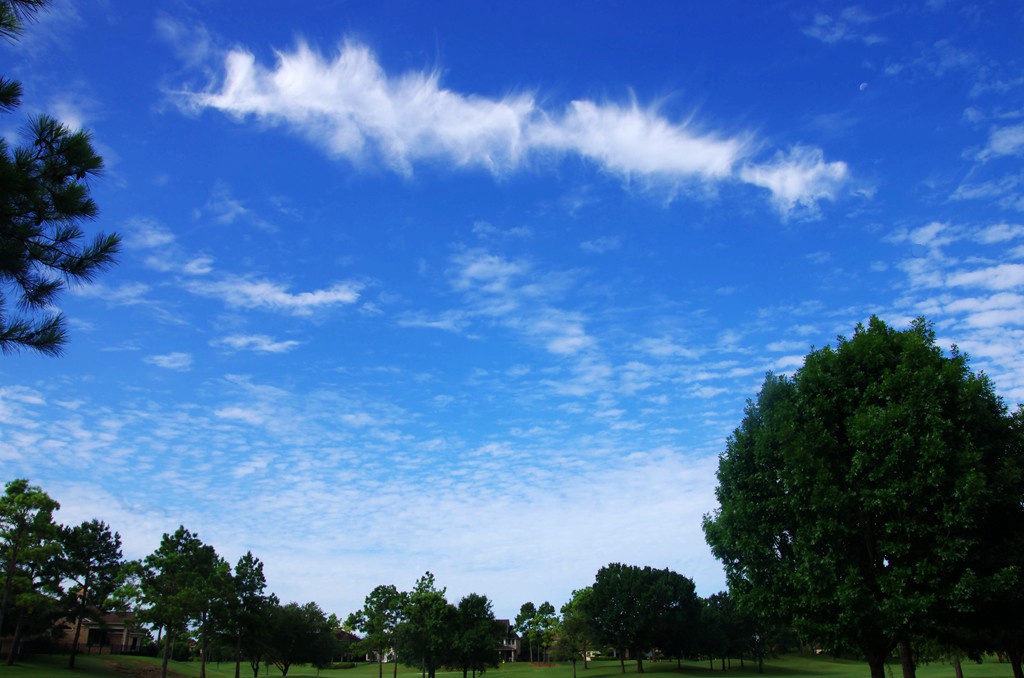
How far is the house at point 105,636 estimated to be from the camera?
86.4 meters

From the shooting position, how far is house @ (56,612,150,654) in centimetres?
8644

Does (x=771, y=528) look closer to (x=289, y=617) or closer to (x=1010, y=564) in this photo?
(x=1010, y=564)

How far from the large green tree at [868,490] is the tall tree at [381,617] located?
196 feet

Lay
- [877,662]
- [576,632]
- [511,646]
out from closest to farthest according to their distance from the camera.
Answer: [877,662] < [576,632] < [511,646]

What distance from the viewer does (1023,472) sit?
2508 centimetres

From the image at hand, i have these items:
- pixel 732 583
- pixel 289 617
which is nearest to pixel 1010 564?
pixel 732 583

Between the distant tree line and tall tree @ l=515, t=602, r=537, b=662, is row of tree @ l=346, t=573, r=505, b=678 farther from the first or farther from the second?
the distant tree line

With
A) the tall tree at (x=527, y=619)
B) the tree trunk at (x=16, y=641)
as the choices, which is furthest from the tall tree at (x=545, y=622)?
the tree trunk at (x=16, y=641)

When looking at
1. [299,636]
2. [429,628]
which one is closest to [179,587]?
[429,628]

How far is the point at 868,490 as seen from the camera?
2488 cm

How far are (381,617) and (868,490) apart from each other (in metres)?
68.4

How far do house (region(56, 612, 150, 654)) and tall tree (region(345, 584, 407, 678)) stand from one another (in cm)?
2581

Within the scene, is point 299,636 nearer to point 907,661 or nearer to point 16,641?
point 16,641

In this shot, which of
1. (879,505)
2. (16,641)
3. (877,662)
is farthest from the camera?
(16,641)
